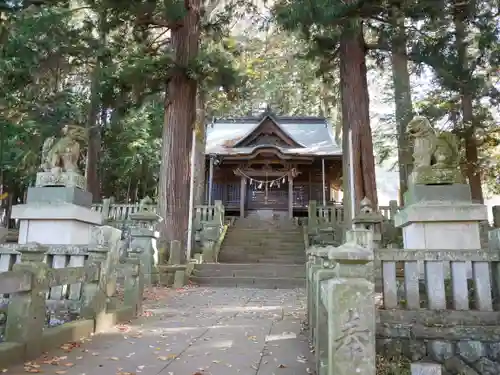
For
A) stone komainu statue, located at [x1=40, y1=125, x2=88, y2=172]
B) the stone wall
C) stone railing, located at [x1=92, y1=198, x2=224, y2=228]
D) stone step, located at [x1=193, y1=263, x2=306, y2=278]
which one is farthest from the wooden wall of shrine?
the stone wall

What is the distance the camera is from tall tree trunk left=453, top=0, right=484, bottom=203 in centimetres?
1241

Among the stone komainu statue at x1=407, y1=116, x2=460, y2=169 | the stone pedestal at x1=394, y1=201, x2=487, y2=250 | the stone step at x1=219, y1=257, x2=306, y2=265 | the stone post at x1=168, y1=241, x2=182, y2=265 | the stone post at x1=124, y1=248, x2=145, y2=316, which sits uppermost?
the stone komainu statue at x1=407, y1=116, x2=460, y2=169

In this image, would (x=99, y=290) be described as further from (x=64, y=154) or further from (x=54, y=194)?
(x=64, y=154)

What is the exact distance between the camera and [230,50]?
14.6 m

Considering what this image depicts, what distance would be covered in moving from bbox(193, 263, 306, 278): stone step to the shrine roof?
9.53m

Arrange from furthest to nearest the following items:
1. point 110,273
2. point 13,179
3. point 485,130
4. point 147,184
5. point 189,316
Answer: point 147,184 < point 13,179 < point 485,130 < point 189,316 < point 110,273

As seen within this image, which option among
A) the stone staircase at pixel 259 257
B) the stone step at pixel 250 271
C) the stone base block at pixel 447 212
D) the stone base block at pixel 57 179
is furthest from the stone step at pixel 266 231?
the stone base block at pixel 447 212

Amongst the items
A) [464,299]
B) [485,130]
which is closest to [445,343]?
[464,299]

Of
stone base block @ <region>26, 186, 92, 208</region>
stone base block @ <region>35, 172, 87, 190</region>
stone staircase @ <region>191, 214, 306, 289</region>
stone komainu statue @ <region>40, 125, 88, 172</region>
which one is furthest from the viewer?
stone staircase @ <region>191, 214, 306, 289</region>

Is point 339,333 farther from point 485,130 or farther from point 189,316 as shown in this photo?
point 485,130

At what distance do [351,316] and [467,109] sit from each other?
13.3m

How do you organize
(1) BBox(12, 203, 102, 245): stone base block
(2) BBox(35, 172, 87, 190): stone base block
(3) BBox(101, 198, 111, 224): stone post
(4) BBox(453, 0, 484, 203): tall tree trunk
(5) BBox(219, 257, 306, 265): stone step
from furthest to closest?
(3) BBox(101, 198, 111, 224): stone post, (5) BBox(219, 257, 306, 265): stone step, (4) BBox(453, 0, 484, 203): tall tree trunk, (2) BBox(35, 172, 87, 190): stone base block, (1) BBox(12, 203, 102, 245): stone base block

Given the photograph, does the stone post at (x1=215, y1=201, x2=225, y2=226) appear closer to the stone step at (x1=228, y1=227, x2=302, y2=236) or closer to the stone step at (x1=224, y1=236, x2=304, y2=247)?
the stone step at (x1=224, y1=236, x2=304, y2=247)

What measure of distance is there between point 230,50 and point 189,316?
10623 mm
